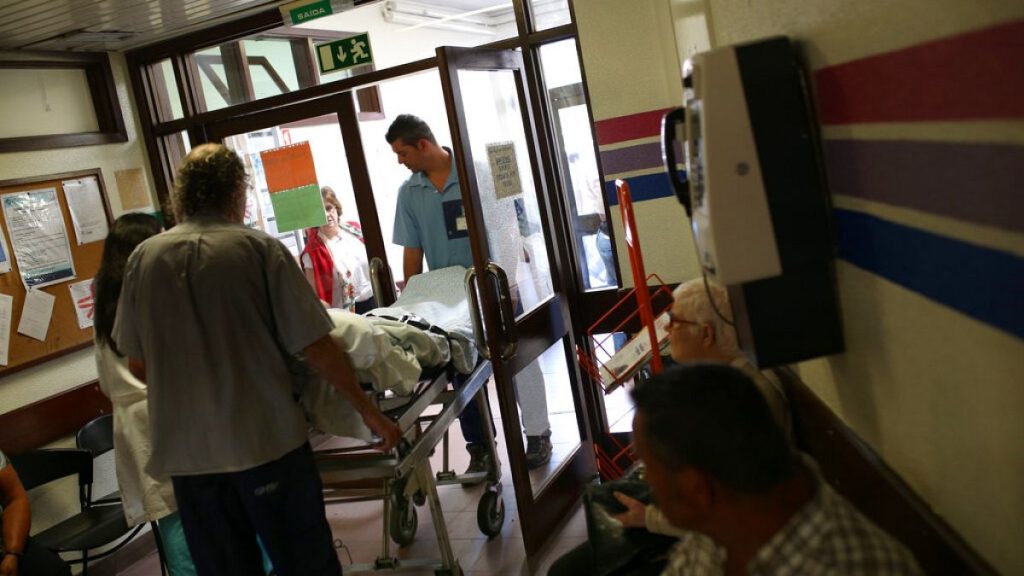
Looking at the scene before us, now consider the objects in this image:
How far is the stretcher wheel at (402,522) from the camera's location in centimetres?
353

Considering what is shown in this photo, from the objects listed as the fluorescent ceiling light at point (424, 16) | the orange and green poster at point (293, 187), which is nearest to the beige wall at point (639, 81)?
the fluorescent ceiling light at point (424, 16)

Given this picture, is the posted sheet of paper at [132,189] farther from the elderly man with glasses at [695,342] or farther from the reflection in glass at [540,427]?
the elderly man with glasses at [695,342]

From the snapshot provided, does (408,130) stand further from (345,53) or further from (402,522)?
(402,522)

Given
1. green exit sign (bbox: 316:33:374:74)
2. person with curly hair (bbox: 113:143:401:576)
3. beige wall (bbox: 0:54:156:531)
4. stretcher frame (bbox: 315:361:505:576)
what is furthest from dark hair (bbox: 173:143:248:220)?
beige wall (bbox: 0:54:156:531)

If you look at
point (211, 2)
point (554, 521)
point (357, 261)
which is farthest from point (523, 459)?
point (211, 2)

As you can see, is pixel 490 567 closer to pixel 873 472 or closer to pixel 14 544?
pixel 14 544

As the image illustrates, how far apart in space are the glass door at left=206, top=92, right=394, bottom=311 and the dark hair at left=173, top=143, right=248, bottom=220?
5.21 ft

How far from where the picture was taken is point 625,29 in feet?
11.4

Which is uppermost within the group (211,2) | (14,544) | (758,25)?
(211,2)

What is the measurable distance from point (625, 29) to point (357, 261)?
2344 millimetres

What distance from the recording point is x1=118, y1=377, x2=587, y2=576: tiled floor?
3525 millimetres

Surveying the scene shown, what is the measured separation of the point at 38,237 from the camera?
4121mm

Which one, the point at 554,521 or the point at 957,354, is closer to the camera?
the point at 957,354

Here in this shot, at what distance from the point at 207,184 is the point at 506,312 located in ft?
4.08
